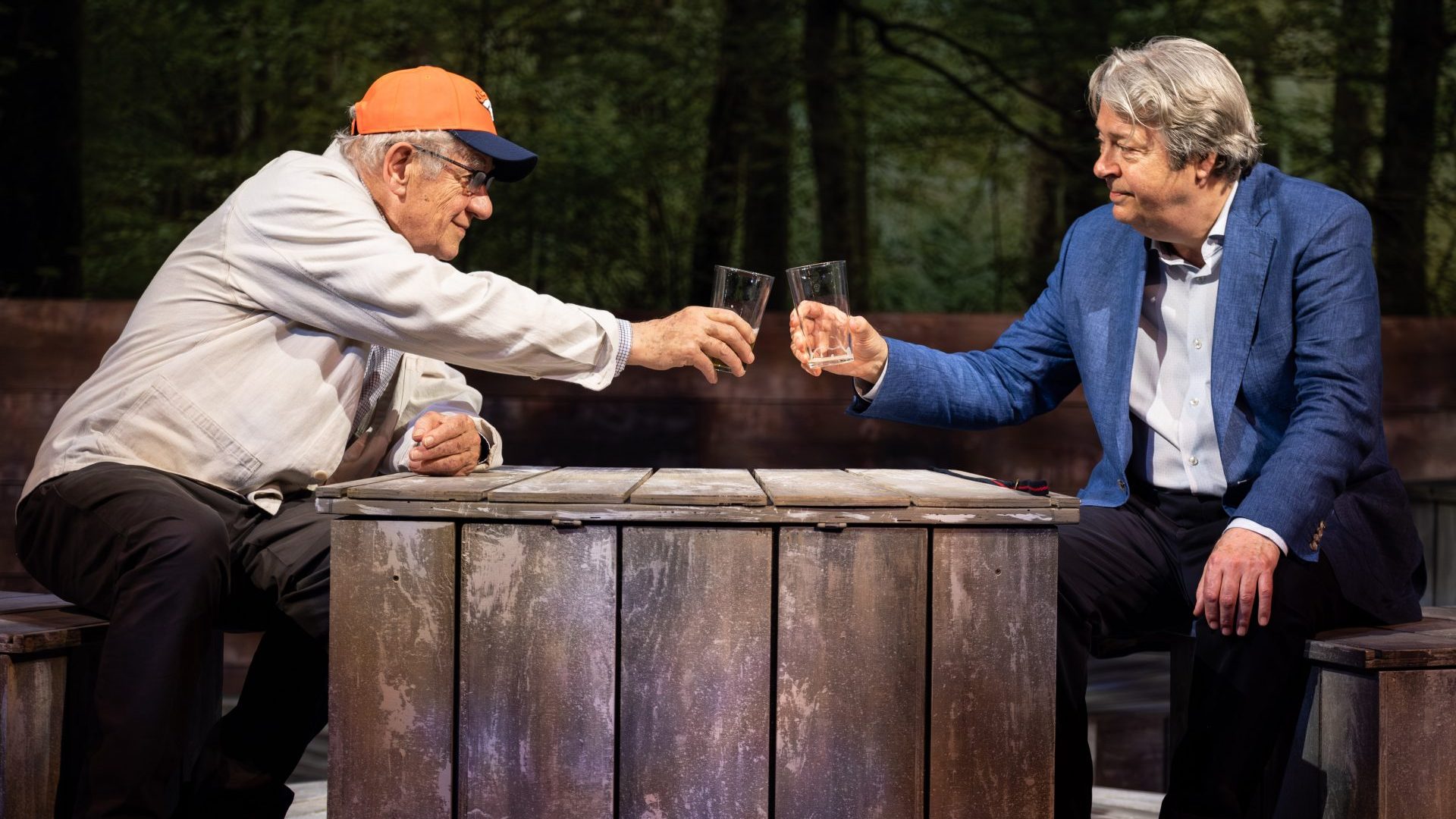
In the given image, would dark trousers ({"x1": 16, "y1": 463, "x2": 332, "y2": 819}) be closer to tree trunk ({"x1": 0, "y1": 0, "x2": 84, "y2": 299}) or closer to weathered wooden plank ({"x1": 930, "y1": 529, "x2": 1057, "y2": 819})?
weathered wooden plank ({"x1": 930, "y1": 529, "x2": 1057, "y2": 819})

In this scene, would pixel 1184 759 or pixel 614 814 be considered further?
pixel 1184 759

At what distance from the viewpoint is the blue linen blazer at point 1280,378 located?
2.32 m

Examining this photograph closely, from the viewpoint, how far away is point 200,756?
2498 millimetres

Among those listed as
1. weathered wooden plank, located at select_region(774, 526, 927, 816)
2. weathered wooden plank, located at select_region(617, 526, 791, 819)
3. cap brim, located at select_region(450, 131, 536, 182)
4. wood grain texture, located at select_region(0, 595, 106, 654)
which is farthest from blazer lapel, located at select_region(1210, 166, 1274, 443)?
wood grain texture, located at select_region(0, 595, 106, 654)

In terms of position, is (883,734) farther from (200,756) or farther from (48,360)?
(48,360)

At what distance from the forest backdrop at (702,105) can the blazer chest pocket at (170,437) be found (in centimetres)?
428

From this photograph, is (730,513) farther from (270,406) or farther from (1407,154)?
(1407,154)

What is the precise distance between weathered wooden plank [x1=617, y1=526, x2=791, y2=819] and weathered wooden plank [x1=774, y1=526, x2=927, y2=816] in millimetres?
34

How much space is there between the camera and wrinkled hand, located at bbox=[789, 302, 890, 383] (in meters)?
2.33

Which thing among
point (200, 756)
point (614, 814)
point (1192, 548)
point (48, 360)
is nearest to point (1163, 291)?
point (1192, 548)

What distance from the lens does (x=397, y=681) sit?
6.43 ft

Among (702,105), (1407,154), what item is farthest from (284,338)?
(1407,154)

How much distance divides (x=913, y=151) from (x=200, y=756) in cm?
590

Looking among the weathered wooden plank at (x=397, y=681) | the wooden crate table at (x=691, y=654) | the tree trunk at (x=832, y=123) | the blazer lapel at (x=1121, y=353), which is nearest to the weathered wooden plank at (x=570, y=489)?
the wooden crate table at (x=691, y=654)
